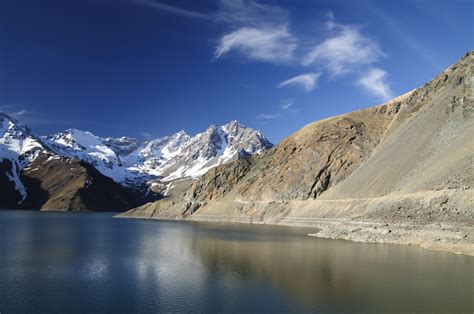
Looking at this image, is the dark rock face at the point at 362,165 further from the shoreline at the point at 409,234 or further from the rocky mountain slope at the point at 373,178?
the shoreline at the point at 409,234

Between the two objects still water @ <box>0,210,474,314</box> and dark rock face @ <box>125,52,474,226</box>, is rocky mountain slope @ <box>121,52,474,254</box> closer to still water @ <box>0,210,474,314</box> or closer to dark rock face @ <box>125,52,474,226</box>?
dark rock face @ <box>125,52,474,226</box>

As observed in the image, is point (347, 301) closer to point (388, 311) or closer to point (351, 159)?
point (388, 311)

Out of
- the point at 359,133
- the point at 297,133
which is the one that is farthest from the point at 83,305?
the point at 297,133

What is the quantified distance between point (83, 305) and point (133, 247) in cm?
3762

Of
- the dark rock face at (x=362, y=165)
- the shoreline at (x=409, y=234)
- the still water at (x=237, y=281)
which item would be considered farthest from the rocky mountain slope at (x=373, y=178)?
the still water at (x=237, y=281)

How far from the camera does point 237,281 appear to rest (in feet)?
124

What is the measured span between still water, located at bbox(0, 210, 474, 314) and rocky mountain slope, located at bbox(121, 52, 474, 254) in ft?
34.1

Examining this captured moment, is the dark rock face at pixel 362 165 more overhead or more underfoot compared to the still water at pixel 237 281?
more overhead

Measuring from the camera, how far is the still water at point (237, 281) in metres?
29.7

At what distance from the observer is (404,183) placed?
82000 mm

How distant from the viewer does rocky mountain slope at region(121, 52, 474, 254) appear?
212 feet

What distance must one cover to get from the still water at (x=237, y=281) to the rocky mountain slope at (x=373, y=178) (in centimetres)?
1038

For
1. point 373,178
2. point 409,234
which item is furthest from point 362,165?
point 409,234

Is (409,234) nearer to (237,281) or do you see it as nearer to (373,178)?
(373,178)
